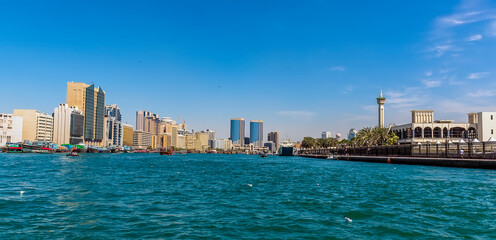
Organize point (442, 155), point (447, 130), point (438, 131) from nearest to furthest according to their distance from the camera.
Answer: point (442, 155)
point (447, 130)
point (438, 131)

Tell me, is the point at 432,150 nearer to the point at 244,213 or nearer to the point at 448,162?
→ the point at 448,162

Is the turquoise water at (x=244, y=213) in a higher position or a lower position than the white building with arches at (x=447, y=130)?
lower

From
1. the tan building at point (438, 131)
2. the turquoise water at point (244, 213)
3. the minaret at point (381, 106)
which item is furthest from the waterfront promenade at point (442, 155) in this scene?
the turquoise water at point (244, 213)

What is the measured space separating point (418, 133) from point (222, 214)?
12927cm

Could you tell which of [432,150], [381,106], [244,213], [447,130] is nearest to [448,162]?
[432,150]

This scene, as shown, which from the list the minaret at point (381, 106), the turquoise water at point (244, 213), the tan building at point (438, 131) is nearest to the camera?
the turquoise water at point (244, 213)

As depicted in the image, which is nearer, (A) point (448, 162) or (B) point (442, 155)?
(A) point (448, 162)

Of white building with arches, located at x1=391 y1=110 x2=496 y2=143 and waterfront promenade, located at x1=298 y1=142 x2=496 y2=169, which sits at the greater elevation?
white building with arches, located at x1=391 y1=110 x2=496 y2=143

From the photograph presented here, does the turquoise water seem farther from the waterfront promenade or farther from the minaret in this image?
the minaret

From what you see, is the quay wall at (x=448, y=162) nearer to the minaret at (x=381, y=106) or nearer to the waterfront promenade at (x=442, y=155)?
the waterfront promenade at (x=442, y=155)

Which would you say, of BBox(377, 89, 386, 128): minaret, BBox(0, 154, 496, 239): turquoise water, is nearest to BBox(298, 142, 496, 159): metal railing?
BBox(377, 89, 386, 128): minaret

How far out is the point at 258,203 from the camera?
2411cm

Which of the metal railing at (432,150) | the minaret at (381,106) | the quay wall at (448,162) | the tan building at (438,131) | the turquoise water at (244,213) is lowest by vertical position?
the turquoise water at (244,213)

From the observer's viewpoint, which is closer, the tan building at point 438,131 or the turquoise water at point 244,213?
the turquoise water at point 244,213
